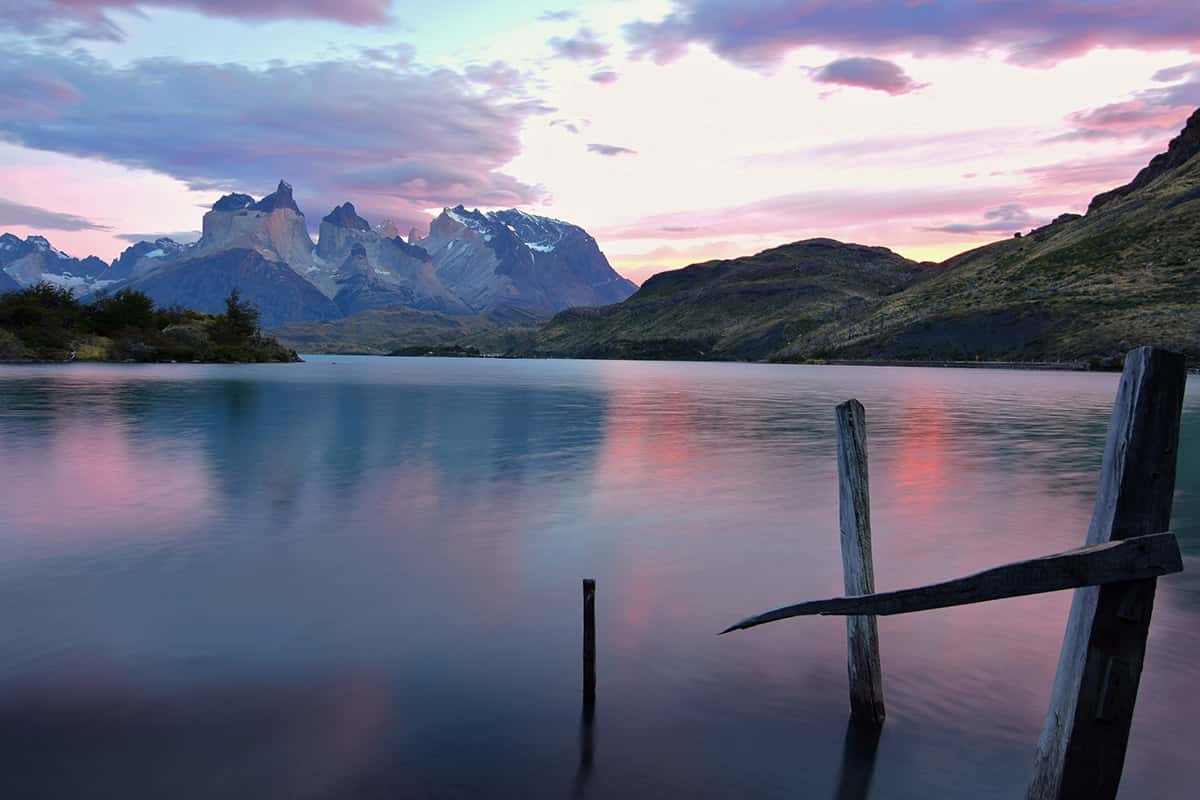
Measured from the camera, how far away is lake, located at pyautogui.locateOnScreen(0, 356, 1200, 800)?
36.6 feet

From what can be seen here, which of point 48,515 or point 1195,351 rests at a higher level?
point 1195,351

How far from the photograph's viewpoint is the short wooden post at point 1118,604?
6336 mm

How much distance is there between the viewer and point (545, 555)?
24094 millimetres

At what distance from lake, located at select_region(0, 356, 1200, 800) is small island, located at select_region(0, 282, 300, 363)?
14358 centimetres

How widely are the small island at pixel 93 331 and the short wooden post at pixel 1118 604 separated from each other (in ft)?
619

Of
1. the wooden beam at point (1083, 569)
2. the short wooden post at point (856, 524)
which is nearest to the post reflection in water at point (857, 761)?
the short wooden post at point (856, 524)

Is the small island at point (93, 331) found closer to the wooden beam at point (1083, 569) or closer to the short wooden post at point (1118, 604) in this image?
the wooden beam at point (1083, 569)

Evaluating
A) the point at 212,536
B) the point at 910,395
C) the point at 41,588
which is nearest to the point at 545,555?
the point at 212,536

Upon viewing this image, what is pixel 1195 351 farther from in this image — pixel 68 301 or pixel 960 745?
pixel 68 301

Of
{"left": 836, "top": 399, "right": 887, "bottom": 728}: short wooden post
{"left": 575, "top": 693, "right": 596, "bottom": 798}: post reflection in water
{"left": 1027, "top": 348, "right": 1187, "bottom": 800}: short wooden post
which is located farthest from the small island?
{"left": 1027, "top": 348, "right": 1187, "bottom": 800}: short wooden post

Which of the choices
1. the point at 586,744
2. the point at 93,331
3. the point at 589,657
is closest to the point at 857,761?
the point at 586,744

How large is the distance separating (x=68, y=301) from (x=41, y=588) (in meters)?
191

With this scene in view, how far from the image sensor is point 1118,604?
6426 millimetres

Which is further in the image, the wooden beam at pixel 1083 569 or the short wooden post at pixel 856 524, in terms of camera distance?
the short wooden post at pixel 856 524
